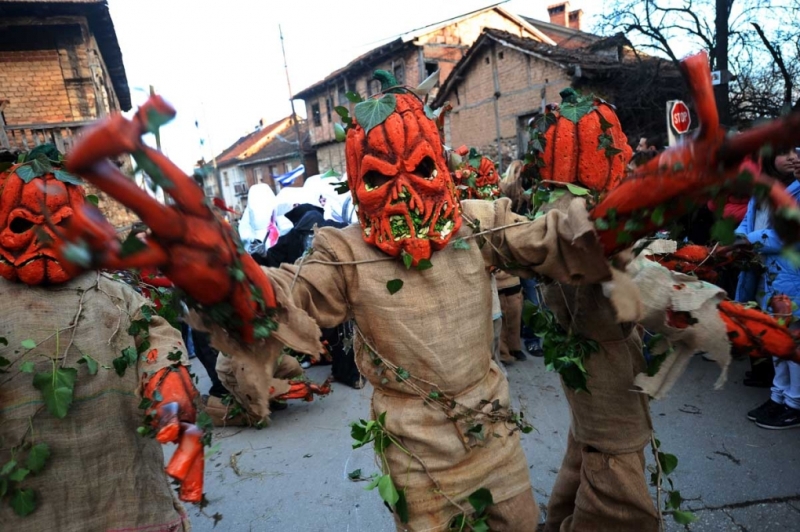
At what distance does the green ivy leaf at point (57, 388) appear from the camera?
174cm

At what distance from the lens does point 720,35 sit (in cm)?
843

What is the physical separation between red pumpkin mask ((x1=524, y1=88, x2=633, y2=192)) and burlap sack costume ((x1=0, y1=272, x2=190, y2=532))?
5.68 feet

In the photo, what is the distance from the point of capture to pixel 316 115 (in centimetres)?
2800

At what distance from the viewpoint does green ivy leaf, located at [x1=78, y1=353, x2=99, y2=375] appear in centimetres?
186

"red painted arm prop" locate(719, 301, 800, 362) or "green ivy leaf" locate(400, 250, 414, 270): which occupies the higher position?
"green ivy leaf" locate(400, 250, 414, 270)

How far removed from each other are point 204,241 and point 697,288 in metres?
1.48

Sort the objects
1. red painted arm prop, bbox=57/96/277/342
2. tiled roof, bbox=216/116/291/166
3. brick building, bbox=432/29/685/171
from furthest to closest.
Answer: tiled roof, bbox=216/116/291/166 → brick building, bbox=432/29/685/171 → red painted arm prop, bbox=57/96/277/342

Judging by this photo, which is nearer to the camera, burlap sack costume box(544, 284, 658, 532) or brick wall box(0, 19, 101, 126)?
burlap sack costume box(544, 284, 658, 532)

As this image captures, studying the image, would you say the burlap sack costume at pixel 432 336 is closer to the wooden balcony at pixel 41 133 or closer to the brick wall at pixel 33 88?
the wooden balcony at pixel 41 133

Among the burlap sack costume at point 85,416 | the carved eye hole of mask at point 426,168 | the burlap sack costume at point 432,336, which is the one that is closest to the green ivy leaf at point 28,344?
the burlap sack costume at point 85,416

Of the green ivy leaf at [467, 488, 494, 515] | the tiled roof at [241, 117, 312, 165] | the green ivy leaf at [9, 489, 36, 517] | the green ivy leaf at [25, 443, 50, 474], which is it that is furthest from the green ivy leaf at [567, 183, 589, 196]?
the tiled roof at [241, 117, 312, 165]

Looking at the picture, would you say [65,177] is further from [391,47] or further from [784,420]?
[391,47]

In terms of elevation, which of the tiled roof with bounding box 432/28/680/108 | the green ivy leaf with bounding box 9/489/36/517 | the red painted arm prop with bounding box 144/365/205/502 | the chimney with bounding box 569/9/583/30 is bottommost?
the green ivy leaf with bounding box 9/489/36/517

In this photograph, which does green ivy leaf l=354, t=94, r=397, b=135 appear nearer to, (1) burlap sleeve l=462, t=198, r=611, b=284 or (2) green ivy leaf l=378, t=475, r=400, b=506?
(1) burlap sleeve l=462, t=198, r=611, b=284
